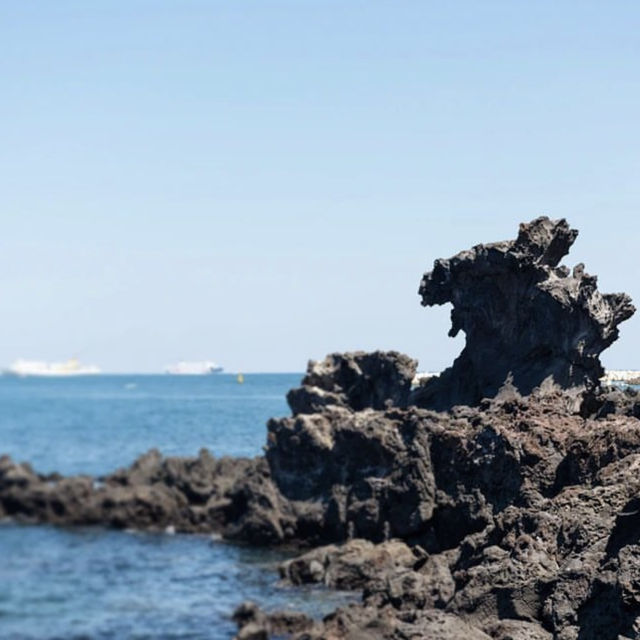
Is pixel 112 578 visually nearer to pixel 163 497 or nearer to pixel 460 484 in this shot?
pixel 460 484

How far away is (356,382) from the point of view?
50031 millimetres

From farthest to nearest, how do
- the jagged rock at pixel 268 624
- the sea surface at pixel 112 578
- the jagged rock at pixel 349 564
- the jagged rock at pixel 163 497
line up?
1. the jagged rock at pixel 163 497
2. the jagged rock at pixel 349 564
3. the jagged rock at pixel 268 624
4. the sea surface at pixel 112 578

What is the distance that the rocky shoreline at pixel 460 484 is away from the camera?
779 inches

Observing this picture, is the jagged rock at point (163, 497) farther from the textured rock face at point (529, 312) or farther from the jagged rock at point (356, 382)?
the textured rock face at point (529, 312)

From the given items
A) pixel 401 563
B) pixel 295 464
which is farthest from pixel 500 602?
pixel 295 464

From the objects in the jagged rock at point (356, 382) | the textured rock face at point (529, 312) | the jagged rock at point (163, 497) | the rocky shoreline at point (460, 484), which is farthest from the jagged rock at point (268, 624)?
the jagged rock at point (356, 382)

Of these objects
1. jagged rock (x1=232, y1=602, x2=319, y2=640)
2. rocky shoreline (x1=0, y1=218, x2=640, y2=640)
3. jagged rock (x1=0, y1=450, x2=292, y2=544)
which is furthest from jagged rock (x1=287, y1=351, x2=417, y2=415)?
jagged rock (x1=232, y1=602, x2=319, y2=640)

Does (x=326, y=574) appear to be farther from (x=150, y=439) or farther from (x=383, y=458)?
(x=150, y=439)

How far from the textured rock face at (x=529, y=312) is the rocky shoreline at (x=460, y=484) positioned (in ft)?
0.19

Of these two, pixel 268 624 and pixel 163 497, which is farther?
pixel 163 497

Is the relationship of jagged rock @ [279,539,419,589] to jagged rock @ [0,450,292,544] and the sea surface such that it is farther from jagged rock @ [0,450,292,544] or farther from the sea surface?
jagged rock @ [0,450,292,544]

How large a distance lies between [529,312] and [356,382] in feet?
53.3

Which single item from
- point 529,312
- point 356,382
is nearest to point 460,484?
point 529,312

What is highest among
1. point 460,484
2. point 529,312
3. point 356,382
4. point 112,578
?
point 529,312
